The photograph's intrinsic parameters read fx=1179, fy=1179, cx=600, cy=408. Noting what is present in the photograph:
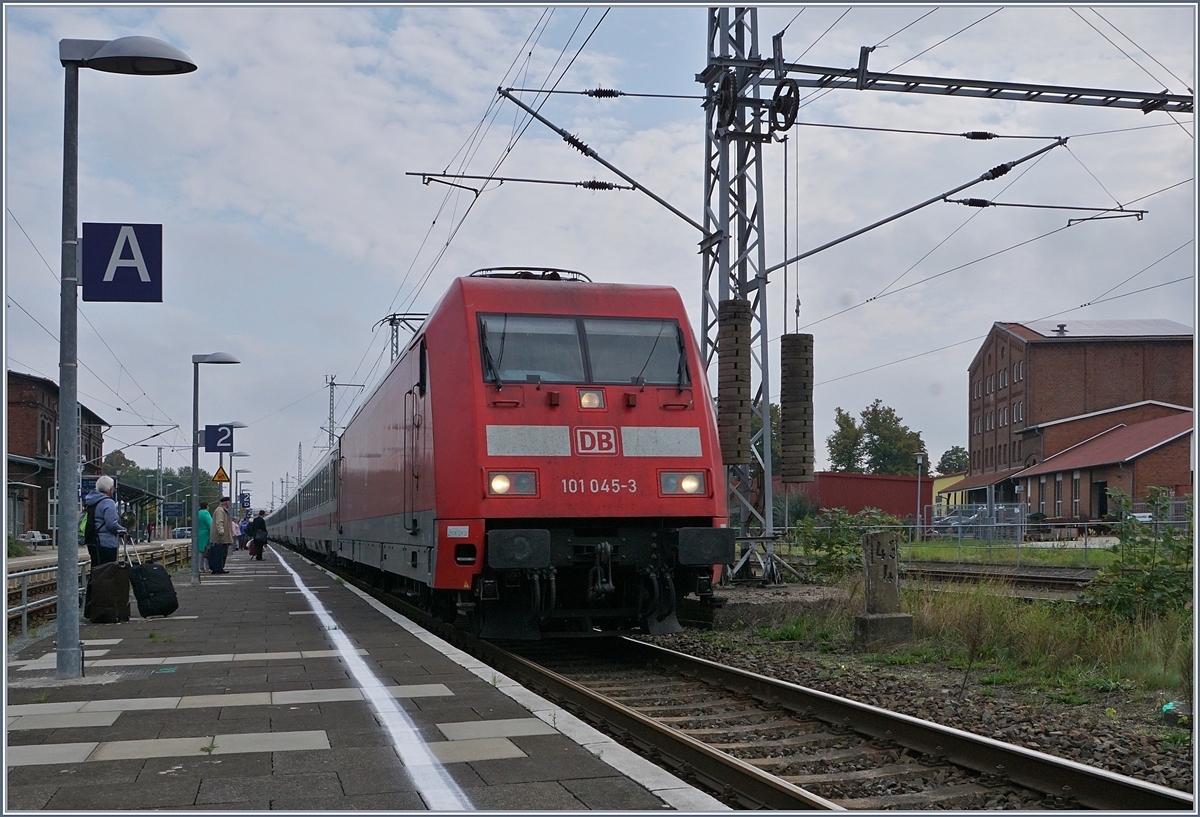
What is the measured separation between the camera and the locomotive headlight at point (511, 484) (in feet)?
33.1

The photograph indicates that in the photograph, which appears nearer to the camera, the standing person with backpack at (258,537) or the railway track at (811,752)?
the railway track at (811,752)

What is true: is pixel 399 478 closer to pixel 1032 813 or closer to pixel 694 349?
pixel 694 349

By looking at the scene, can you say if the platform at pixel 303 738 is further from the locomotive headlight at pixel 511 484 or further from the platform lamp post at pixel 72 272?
the locomotive headlight at pixel 511 484

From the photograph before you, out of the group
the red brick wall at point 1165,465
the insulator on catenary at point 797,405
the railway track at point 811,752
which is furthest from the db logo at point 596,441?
the red brick wall at point 1165,465

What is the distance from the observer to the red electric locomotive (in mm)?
10180

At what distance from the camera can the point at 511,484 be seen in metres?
10.1

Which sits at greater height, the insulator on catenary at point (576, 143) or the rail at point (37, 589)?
the insulator on catenary at point (576, 143)

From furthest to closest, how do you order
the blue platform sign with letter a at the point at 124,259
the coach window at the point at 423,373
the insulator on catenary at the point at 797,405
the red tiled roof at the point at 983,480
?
Result: the red tiled roof at the point at 983,480, the insulator on catenary at the point at 797,405, the coach window at the point at 423,373, the blue platform sign with letter a at the point at 124,259

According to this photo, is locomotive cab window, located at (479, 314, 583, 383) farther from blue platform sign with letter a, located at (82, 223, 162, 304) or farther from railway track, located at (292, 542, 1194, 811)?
blue platform sign with letter a, located at (82, 223, 162, 304)

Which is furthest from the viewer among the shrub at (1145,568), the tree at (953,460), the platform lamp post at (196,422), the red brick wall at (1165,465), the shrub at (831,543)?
the tree at (953,460)

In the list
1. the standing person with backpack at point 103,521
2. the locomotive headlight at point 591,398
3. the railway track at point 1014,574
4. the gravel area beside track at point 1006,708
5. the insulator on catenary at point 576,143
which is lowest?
the railway track at point 1014,574

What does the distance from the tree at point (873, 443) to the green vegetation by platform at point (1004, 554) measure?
61289 millimetres

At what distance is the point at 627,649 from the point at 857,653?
2.23 metres

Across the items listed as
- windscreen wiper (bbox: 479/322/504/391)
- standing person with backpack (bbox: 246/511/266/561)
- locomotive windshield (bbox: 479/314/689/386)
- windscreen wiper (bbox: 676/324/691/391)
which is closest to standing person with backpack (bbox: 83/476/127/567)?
windscreen wiper (bbox: 479/322/504/391)
